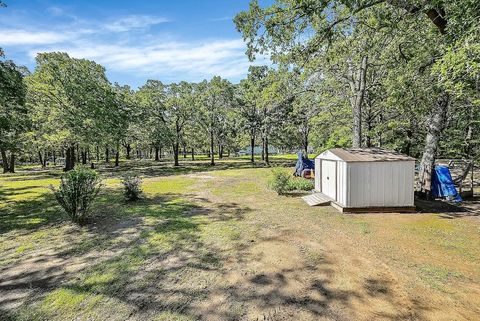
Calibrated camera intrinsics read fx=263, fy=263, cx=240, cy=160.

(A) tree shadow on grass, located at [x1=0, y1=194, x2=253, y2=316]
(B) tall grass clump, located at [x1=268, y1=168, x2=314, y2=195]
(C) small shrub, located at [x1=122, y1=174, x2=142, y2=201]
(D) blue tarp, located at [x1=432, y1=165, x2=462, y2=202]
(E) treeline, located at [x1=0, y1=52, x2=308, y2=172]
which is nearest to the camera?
(A) tree shadow on grass, located at [x1=0, y1=194, x2=253, y2=316]

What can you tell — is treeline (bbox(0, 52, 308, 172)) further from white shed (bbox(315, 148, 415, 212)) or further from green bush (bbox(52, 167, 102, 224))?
green bush (bbox(52, 167, 102, 224))

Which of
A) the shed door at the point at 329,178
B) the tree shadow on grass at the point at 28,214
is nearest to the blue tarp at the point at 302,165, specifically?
the shed door at the point at 329,178

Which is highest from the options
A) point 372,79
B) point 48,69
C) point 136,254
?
point 48,69

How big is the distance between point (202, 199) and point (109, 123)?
54.0ft

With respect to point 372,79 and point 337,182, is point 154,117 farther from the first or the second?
point 337,182

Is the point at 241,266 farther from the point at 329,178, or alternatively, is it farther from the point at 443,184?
the point at 443,184

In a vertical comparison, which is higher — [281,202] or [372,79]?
[372,79]

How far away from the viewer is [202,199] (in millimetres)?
12852

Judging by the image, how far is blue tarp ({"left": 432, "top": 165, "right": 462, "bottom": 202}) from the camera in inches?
450

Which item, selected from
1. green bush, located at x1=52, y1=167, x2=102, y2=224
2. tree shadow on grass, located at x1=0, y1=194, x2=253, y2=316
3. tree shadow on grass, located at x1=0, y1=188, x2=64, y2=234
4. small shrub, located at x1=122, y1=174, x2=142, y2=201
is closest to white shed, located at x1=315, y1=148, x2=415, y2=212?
tree shadow on grass, located at x1=0, y1=194, x2=253, y2=316

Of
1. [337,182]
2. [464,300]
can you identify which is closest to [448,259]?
[464,300]

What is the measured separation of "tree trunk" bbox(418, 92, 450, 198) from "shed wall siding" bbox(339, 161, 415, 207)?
2.61 meters

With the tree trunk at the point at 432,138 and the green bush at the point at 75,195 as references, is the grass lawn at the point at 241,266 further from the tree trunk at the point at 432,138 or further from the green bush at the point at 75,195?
the tree trunk at the point at 432,138

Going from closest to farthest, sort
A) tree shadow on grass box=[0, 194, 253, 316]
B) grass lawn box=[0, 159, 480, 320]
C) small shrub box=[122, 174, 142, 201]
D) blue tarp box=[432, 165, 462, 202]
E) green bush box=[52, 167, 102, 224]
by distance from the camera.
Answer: grass lawn box=[0, 159, 480, 320], tree shadow on grass box=[0, 194, 253, 316], green bush box=[52, 167, 102, 224], blue tarp box=[432, 165, 462, 202], small shrub box=[122, 174, 142, 201]
